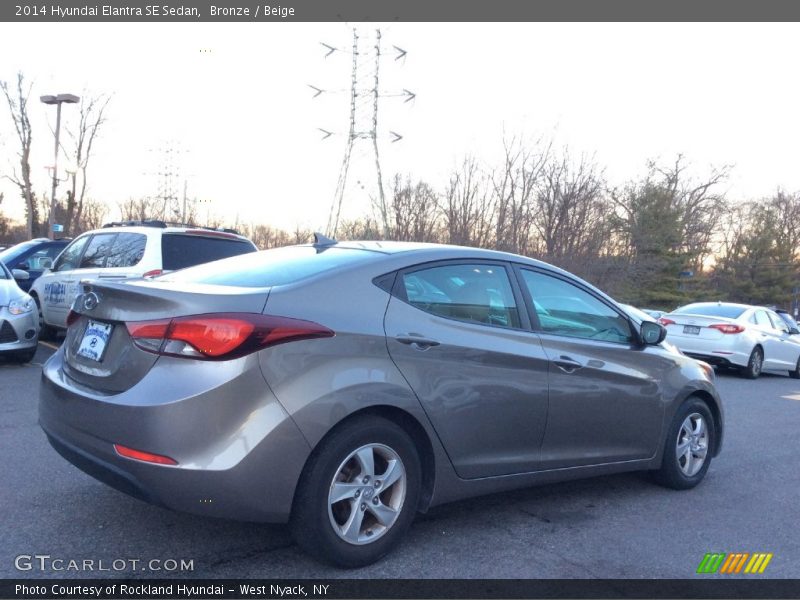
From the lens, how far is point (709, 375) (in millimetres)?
5953

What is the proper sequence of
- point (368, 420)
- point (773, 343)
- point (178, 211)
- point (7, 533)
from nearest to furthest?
point (368, 420)
point (7, 533)
point (773, 343)
point (178, 211)

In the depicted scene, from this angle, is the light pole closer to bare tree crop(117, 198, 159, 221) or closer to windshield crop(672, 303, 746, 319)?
bare tree crop(117, 198, 159, 221)

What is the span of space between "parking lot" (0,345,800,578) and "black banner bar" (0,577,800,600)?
8 cm

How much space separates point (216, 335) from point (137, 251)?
22.9 feet

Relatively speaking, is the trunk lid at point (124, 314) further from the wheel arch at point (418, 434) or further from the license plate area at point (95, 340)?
the wheel arch at point (418, 434)

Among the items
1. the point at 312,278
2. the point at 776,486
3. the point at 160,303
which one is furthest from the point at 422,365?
the point at 776,486

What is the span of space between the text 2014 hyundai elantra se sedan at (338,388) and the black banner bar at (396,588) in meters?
0.20

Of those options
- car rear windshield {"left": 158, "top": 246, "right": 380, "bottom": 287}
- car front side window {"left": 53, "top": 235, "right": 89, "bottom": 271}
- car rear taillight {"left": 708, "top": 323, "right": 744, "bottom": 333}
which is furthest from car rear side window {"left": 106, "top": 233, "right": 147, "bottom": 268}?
car rear taillight {"left": 708, "top": 323, "right": 744, "bottom": 333}

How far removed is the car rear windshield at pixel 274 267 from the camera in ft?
13.2

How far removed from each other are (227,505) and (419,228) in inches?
1147

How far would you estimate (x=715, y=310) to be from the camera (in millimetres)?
15141

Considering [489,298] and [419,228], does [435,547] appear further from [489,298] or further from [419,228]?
[419,228]

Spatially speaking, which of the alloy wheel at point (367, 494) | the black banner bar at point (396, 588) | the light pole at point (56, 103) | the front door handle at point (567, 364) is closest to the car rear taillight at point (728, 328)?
the front door handle at point (567, 364)

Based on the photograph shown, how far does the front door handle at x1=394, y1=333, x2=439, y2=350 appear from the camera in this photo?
391 centimetres
